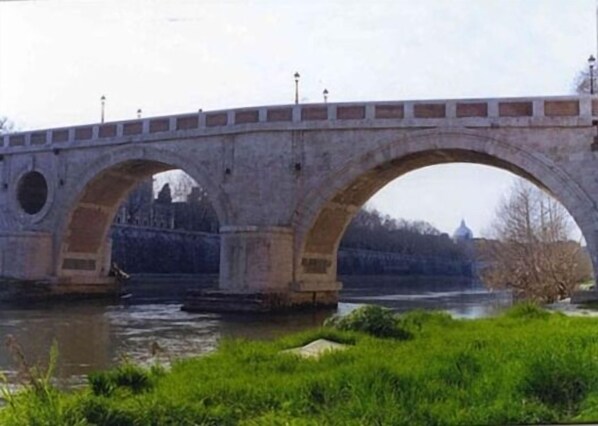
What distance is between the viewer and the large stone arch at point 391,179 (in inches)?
663

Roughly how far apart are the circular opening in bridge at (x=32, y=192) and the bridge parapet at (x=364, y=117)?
2733 millimetres

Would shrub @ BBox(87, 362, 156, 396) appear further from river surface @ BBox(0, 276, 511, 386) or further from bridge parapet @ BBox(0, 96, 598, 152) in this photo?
bridge parapet @ BBox(0, 96, 598, 152)

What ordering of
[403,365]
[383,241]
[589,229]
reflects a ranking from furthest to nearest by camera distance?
[383,241], [589,229], [403,365]

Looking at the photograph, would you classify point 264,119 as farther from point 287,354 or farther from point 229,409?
point 229,409

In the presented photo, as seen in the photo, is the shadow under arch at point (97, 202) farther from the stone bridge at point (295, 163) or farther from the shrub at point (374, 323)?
the shrub at point (374, 323)

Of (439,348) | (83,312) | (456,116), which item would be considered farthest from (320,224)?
(439,348)

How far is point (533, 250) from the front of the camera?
20.3 m

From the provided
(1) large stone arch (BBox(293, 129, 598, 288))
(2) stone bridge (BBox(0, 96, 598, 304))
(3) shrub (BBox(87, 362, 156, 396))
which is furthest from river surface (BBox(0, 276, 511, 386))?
(2) stone bridge (BBox(0, 96, 598, 304))

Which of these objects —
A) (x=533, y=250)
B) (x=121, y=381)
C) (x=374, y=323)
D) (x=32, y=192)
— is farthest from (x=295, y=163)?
(x=121, y=381)

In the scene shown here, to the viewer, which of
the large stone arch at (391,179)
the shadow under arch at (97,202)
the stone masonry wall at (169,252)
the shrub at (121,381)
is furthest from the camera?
the stone masonry wall at (169,252)

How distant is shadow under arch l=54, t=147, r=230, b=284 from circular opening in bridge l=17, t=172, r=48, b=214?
1532mm

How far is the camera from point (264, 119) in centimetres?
1966

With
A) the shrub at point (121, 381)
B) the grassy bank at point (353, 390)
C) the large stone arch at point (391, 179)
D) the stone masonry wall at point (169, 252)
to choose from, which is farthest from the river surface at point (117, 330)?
the stone masonry wall at point (169, 252)

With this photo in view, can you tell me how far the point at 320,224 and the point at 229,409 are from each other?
54.1 ft
